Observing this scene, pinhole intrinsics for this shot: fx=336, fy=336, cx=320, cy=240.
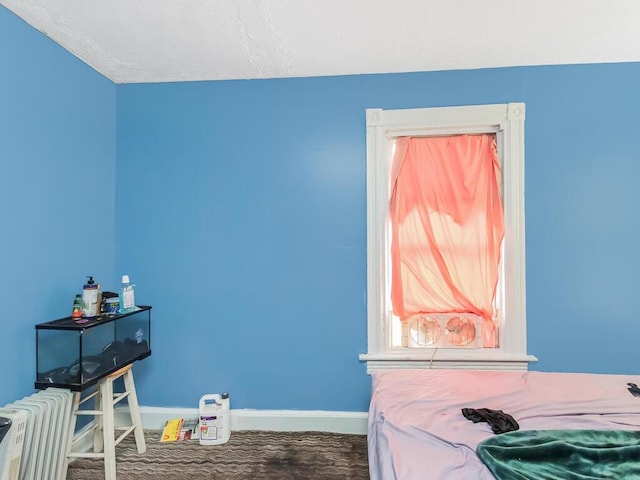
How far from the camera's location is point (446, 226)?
223 centimetres

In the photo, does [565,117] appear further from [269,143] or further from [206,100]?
[206,100]

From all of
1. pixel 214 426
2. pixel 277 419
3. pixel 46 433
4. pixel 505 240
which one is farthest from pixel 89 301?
pixel 505 240

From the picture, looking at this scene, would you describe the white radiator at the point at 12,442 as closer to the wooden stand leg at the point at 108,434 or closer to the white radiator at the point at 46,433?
the white radiator at the point at 46,433

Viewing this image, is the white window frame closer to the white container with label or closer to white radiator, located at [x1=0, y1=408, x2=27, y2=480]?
the white container with label

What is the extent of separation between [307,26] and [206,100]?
0.92 m

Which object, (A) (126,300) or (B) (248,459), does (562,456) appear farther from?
(A) (126,300)

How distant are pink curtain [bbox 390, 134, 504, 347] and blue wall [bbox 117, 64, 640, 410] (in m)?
0.23

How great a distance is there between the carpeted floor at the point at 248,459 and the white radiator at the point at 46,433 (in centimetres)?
32

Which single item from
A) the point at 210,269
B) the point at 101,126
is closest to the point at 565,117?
the point at 210,269

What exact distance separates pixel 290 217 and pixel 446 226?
104cm

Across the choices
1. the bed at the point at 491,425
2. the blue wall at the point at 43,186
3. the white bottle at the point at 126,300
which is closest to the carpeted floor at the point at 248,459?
the bed at the point at 491,425

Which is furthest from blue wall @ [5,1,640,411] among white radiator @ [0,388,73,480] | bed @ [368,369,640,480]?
white radiator @ [0,388,73,480]

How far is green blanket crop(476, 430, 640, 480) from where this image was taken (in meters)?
1.11

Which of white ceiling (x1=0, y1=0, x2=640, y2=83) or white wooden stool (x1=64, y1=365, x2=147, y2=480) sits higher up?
white ceiling (x1=0, y1=0, x2=640, y2=83)
